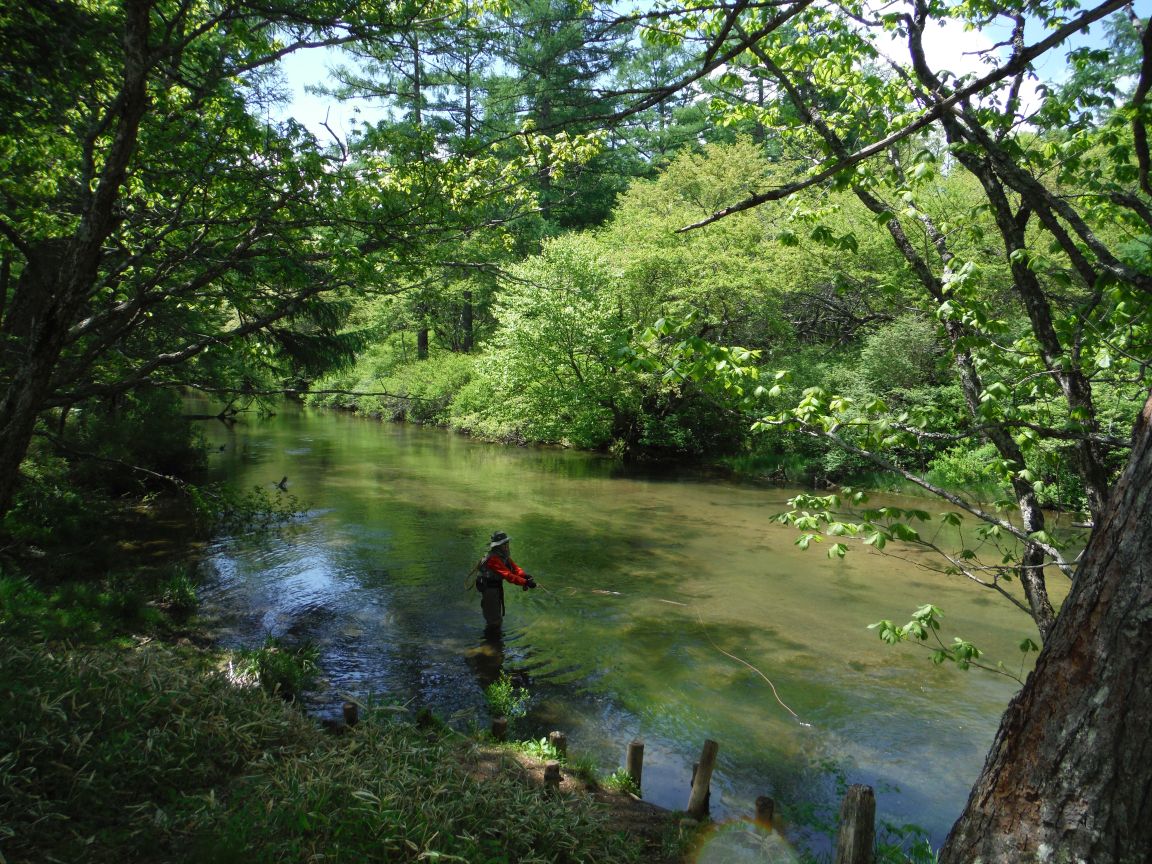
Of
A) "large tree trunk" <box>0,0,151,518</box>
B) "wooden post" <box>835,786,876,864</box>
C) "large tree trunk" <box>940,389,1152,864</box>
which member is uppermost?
"large tree trunk" <box>0,0,151,518</box>

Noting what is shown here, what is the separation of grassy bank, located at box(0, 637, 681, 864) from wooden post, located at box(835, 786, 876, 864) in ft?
4.21

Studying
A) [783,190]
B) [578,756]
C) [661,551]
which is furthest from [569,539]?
[783,190]

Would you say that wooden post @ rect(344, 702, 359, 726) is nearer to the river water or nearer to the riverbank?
the riverbank

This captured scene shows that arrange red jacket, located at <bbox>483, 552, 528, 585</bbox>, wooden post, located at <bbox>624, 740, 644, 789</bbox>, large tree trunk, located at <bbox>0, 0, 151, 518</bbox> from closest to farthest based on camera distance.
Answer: large tree trunk, located at <bbox>0, 0, 151, 518</bbox>
wooden post, located at <bbox>624, 740, 644, 789</bbox>
red jacket, located at <bbox>483, 552, 528, 585</bbox>

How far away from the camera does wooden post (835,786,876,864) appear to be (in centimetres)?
398

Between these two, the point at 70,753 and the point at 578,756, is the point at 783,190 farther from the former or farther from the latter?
the point at 578,756

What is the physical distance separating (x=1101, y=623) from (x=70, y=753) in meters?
4.63

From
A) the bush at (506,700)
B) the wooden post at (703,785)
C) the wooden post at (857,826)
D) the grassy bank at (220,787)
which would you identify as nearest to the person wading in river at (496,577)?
the bush at (506,700)

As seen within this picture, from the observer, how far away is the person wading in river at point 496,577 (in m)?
8.94

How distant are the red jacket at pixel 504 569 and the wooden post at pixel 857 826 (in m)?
5.31

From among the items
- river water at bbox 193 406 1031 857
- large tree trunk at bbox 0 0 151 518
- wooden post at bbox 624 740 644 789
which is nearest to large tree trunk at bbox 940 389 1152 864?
wooden post at bbox 624 740 644 789

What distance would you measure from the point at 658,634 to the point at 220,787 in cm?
694

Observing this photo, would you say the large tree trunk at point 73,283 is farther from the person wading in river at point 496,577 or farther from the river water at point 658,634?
the person wading in river at point 496,577

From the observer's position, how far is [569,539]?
15.1 m
